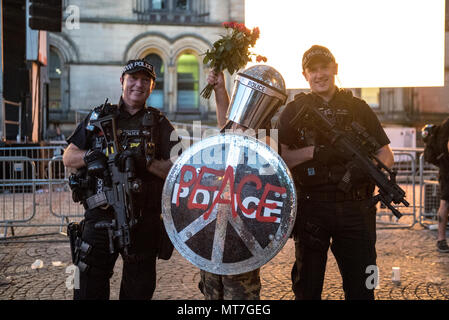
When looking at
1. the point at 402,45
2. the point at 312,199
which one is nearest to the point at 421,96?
the point at 402,45

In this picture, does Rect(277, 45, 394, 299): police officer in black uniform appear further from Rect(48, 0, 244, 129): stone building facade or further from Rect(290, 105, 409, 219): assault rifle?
Rect(48, 0, 244, 129): stone building facade

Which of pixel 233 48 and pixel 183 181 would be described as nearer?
pixel 183 181

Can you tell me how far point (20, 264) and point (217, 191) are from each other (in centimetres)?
397

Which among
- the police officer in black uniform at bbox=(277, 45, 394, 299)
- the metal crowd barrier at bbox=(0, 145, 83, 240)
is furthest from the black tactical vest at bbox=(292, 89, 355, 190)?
the metal crowd barrier at bbox=(0, 145, 83, 240)

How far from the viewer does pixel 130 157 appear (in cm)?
259

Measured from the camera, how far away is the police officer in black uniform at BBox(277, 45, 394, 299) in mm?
2699

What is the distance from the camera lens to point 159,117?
119 inches

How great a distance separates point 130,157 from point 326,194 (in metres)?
1.25

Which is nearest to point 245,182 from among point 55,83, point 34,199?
point 34,199

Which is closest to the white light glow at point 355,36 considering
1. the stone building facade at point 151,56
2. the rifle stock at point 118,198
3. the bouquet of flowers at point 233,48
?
the bouquet of flowers at point 233,48

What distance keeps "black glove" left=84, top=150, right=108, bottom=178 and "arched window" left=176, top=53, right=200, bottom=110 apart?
724 inches
